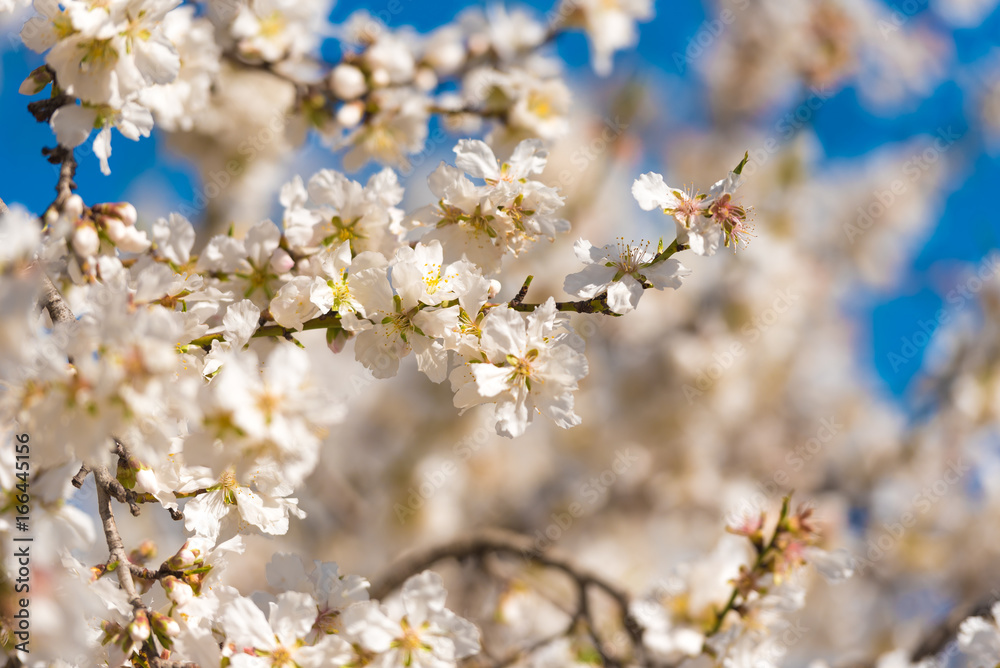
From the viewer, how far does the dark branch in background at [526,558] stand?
1741 mm

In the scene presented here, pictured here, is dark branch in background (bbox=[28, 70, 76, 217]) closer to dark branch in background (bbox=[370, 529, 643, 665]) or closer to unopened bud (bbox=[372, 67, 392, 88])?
unopened bud (bbox=[372, 67, 392, 88])

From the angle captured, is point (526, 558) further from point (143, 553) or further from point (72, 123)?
point (72, 123)

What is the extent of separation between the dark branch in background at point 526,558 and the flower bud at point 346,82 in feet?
4.15

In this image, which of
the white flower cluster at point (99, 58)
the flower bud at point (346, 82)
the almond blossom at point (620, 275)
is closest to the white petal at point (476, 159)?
the almond blossom at point (620, 275)

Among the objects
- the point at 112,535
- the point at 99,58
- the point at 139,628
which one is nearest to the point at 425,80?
the point at 99,58

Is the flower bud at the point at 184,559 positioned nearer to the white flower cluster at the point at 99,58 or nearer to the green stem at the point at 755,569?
the white flower cluster at the point at 99,58

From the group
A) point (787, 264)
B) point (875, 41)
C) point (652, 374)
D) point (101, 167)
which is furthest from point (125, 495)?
point (875, 41)

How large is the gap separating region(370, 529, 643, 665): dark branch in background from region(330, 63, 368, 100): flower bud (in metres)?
1.27

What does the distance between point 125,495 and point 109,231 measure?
0.46 m

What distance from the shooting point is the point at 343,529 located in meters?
4.20

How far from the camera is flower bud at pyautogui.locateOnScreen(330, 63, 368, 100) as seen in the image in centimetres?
188

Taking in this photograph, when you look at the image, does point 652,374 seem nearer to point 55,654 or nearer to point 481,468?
point 481,468

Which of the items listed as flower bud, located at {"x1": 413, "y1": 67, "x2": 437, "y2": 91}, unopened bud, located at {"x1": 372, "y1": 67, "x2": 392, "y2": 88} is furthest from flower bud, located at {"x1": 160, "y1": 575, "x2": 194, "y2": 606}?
flower bud, located at {"x1": 413, "y1": 67, "x2": 437, "y2": 91}

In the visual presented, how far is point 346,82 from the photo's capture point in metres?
1.88
